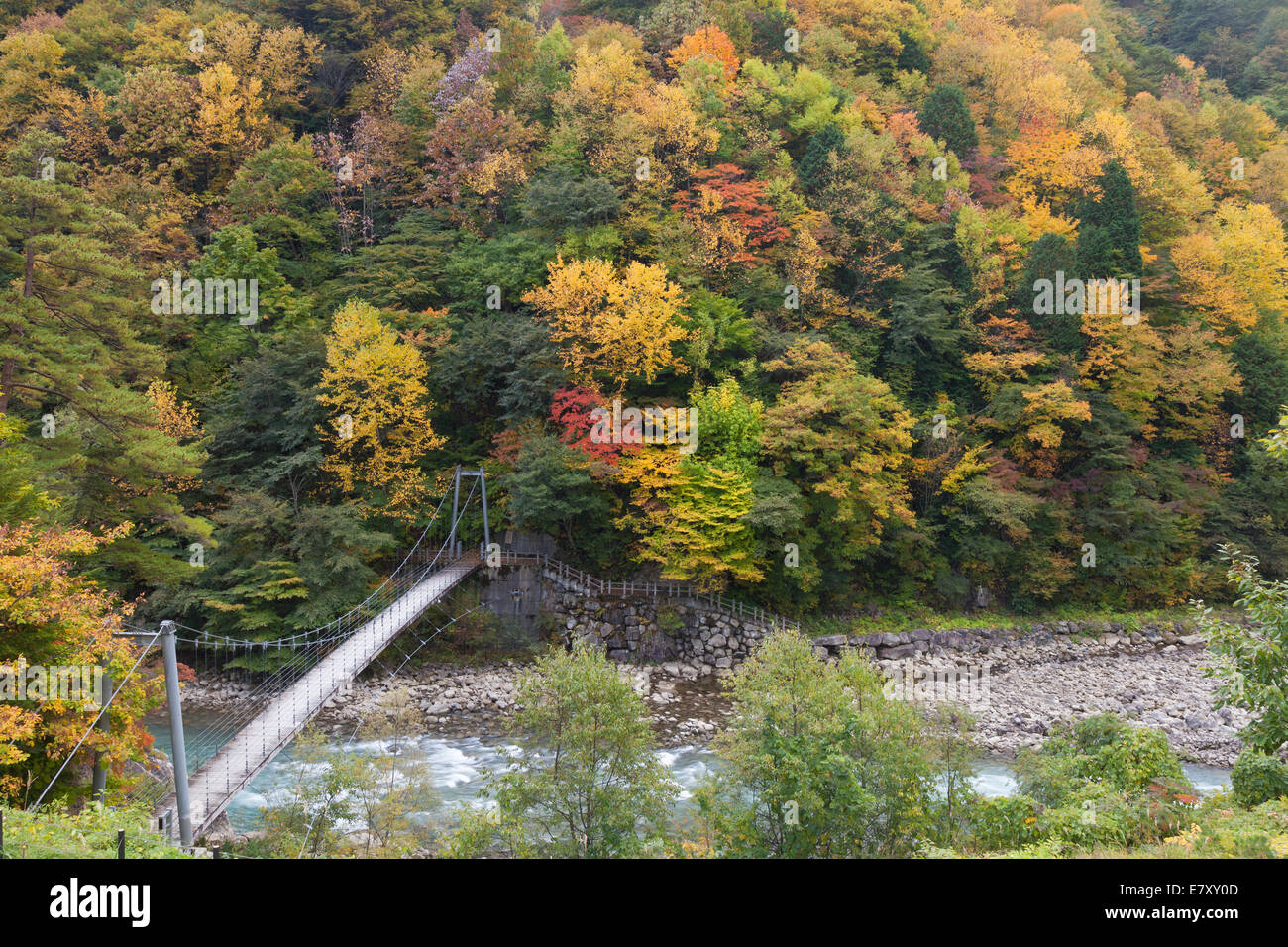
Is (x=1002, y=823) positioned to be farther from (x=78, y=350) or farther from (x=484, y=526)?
(x=78, y=350)

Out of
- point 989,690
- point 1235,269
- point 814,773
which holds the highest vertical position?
point 1235,269

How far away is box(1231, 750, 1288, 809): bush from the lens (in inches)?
293

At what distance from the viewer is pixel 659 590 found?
20750 millimetres

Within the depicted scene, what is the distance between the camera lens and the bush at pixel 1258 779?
7.45m

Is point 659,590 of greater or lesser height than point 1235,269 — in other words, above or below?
below

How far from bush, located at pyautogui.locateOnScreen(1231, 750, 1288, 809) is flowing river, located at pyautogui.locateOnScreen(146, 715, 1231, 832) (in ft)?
21.2

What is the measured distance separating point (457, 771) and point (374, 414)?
9.70 metres

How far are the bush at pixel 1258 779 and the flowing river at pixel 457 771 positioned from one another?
6.47m

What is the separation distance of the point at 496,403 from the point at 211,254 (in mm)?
10141

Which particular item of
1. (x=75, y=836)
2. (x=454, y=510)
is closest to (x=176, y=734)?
(x=75, y=836)

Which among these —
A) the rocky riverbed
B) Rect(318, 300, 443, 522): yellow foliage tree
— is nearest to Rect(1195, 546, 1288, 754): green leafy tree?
the rocky riverbed

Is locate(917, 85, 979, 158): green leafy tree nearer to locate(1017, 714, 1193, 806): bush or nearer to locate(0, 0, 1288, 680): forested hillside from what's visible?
locate(0, 0, 1288, 680): forested hillside
